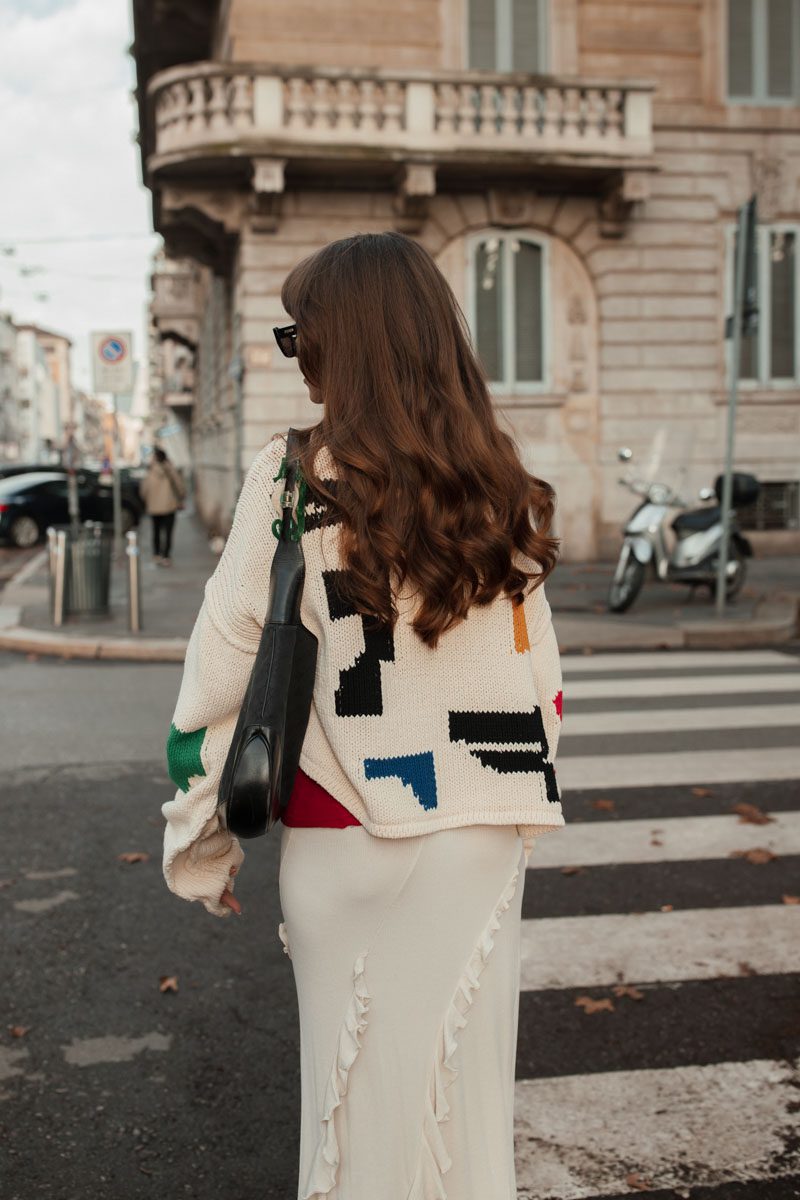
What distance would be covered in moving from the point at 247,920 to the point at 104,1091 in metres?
1.25

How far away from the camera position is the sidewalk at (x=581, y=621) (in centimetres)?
1127

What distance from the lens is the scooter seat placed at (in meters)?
12.8

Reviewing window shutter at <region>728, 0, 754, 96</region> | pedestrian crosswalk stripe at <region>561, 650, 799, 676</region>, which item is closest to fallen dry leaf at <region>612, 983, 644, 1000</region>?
pedestrian crosswalk stripe at <region>561, 650, 799, 676</region>

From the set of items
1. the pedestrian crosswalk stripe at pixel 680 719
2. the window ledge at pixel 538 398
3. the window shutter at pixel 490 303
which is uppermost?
the window shutter at pixel 490 303

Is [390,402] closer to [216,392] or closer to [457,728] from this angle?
[457,728]

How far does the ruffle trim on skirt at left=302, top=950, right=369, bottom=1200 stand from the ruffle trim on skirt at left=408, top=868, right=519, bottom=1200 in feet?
0.40

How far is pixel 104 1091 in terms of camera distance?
133 inches

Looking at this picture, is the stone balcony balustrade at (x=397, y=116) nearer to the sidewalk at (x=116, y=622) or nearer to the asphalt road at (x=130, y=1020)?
the sidewalk at (x=116, y=622)

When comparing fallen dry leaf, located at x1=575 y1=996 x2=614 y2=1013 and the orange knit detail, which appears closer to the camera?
the orange knit detail

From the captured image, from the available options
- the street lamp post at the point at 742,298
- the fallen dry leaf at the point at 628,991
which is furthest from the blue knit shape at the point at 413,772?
the street lamp post at the point at 742,298

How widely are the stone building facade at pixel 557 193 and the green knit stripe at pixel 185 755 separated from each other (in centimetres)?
1633

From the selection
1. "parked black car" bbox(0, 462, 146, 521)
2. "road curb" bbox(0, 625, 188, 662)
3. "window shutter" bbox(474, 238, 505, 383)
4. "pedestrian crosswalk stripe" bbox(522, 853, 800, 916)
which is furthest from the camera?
"parked black car" bbox(0, 462, 146, 521)

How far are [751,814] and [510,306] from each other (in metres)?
14.0

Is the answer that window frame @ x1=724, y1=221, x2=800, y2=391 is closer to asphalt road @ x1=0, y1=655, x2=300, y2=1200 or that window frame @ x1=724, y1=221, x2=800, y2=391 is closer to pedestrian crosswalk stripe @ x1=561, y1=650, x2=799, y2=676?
pedestrian crosswalk stripe @ x1=561, y1=650, x2=799, y2=676
